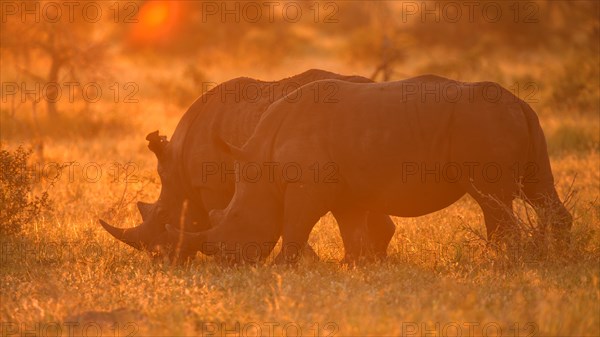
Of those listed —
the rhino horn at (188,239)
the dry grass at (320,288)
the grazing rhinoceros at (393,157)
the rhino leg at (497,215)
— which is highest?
the grazing rhinoceros at (393,157)

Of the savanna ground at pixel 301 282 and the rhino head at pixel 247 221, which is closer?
the savanna ground at pixel 301 282

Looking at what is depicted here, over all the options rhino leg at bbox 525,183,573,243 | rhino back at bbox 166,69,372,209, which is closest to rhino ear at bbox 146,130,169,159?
rhino back at bbox 166,69,372,209

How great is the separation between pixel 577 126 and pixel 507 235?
374 inches

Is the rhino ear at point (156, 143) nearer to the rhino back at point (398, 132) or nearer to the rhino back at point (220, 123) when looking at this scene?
the rhino back at point (220, 123)

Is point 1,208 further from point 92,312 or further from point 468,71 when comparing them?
point 468,71

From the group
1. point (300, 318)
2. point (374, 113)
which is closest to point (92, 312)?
point (300, 318)

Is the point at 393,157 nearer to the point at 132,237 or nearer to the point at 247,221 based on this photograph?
the point at 247,221

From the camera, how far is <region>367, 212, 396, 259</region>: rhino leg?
957cm

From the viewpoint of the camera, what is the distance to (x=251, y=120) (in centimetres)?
1015

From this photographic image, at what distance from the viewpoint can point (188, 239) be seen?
30.0 feet

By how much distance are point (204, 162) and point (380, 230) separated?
192 centimetres

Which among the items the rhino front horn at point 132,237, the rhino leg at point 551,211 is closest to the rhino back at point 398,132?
the rhino leg at point 551,211

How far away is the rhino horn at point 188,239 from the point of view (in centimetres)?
907

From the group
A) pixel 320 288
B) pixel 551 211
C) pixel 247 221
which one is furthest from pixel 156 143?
pixel 551 211
